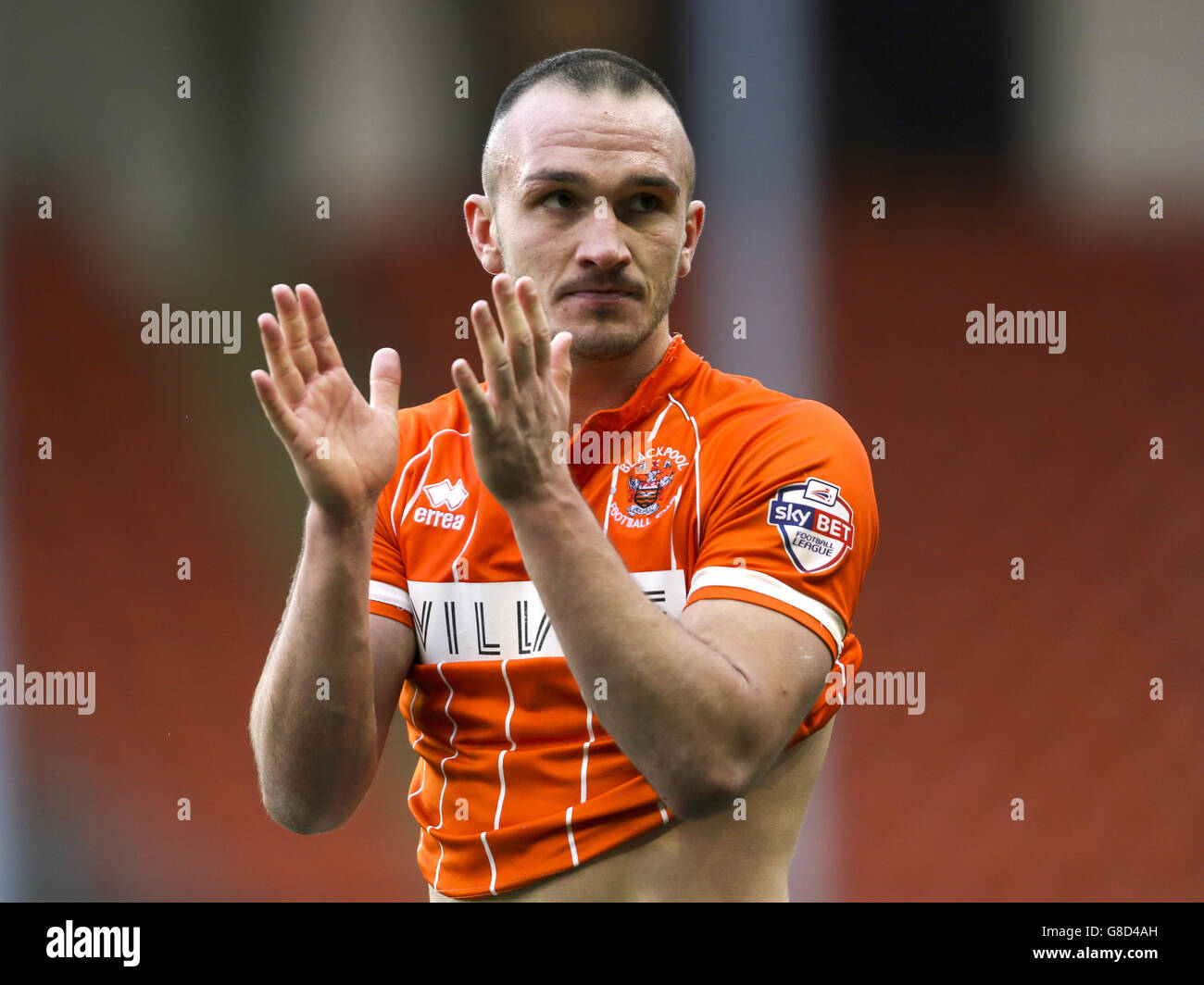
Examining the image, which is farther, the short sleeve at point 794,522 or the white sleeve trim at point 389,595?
the white sleeve trim at point 389,595

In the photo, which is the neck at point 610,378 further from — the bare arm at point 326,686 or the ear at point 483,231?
the bare arm at point 326,686

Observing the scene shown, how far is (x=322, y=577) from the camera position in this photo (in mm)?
1649

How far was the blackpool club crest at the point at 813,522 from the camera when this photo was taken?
1672mm

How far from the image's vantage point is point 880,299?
4.08 m

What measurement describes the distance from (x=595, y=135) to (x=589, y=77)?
0.16 meters

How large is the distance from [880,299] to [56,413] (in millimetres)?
2897

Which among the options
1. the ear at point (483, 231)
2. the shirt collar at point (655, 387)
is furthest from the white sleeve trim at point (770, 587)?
the ear at point (483, 231)

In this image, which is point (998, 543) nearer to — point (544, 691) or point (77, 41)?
point (544, 691)

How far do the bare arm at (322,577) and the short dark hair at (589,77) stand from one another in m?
0.56

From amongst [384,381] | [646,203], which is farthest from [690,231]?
[384,381]

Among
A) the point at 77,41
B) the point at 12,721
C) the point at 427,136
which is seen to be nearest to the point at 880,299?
the point at 427,136

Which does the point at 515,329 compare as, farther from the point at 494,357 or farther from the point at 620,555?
the point at 620,555

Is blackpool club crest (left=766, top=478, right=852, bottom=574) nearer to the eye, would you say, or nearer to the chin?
the chin

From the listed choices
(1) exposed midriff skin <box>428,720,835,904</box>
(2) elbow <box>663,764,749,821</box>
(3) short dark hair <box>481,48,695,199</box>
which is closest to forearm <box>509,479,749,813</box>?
(2) elbow <box>663,764,749,821</box>
